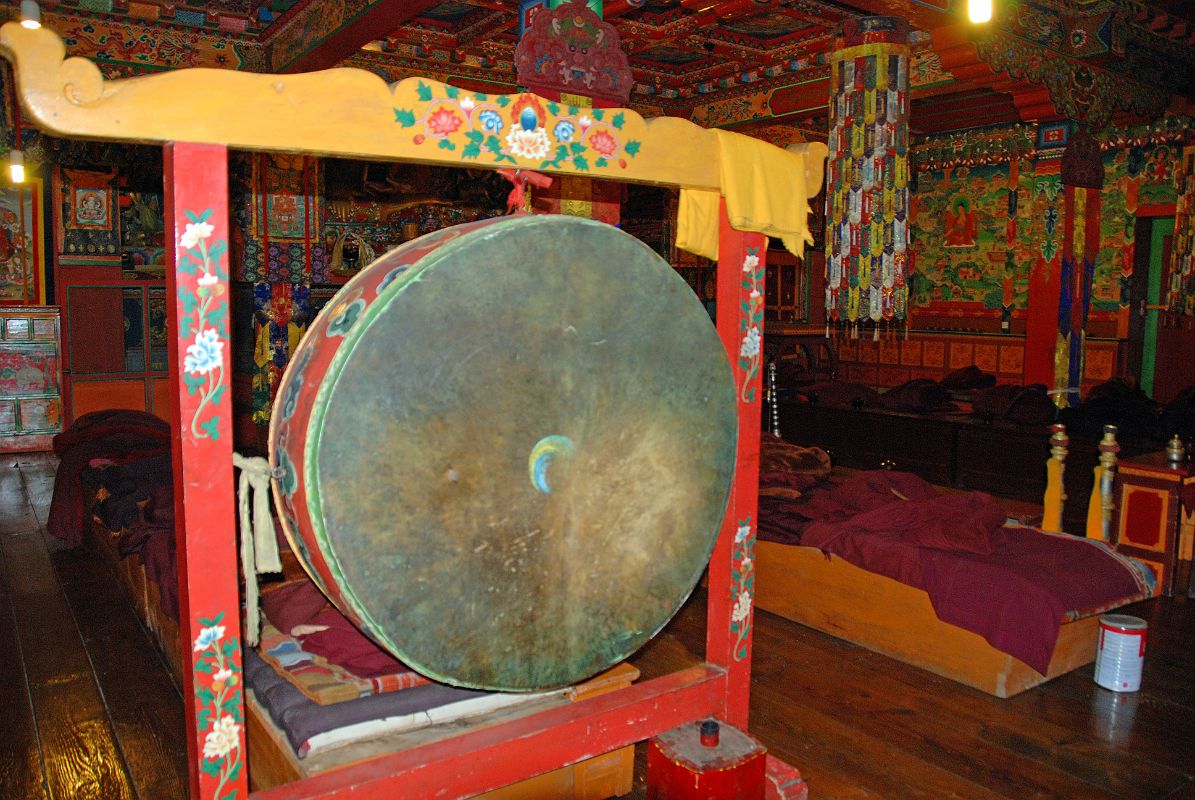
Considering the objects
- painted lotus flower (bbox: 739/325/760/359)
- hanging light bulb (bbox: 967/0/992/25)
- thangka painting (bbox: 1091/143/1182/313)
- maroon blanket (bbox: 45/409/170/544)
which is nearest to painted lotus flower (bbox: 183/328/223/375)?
painted lotus flower (bbox: 739/325/760/359)

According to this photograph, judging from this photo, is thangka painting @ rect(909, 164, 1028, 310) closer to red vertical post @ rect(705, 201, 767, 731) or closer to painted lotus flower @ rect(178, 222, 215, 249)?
red vertical post @ rect(705, 201, 767, 731)

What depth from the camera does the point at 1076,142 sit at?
5.91 m

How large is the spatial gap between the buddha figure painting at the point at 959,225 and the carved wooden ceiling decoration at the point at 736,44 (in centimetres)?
245

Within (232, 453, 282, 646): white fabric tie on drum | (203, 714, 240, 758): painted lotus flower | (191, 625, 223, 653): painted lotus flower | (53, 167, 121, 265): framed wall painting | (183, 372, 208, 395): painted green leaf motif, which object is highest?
(53, 167, 121, 265): framed wall painting

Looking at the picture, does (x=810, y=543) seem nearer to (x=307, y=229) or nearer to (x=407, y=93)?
(x=407, y=93)

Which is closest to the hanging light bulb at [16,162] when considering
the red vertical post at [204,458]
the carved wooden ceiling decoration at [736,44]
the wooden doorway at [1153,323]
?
the carved wooden ceiling decoration at [736,44]

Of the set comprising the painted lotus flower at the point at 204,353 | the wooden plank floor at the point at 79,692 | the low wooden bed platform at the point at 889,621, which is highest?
the painted lotus flower at the point at 204,353

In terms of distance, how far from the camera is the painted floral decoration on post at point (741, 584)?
2238 mm

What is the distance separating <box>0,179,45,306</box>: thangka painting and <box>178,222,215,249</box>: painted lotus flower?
7.29 metres

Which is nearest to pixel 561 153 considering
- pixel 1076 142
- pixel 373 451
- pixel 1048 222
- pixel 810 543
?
pixel 373 451

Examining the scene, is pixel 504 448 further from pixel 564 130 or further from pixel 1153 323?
pixel 1153 323

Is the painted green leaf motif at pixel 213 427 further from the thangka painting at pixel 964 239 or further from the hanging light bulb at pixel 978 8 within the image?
the thangka painting at pixel 964 239

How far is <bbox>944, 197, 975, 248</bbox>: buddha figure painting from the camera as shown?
1017 cm

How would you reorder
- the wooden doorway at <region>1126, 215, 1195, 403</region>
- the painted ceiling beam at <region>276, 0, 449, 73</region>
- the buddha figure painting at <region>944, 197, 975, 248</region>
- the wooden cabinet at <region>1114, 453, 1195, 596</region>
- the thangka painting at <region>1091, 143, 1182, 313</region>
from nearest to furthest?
the wooden cabinet at <region>1114, 453, 1195, 596</region> → the painted ceiling beam at <region>276, 0, 449, 73</region> → the thangka painting at <region>1091, 143, 1182, 313</region> → the wooden doorway at <region>1126, 215, 1195, 403</region> → the buddha figure painting at <region>944, 197, 975, 248</region>
